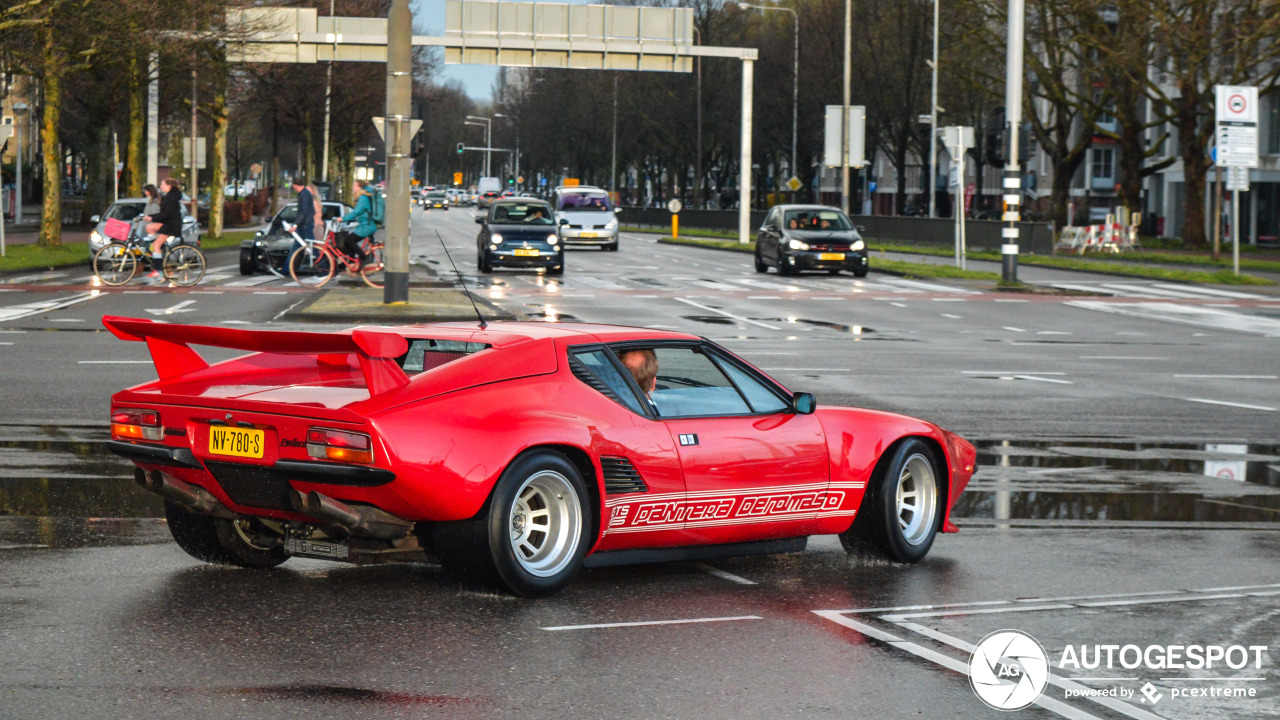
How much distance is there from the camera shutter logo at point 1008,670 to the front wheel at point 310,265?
25.8 metres

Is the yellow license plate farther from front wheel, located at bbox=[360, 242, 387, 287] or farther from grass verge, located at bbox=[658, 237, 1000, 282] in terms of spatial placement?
grass verge, located at bbox=[658, 237, 1000, 282]

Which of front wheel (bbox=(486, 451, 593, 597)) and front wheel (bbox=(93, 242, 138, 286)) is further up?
front wheel (bbox=(93, 242, 138, 286))

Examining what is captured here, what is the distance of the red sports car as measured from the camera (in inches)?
248

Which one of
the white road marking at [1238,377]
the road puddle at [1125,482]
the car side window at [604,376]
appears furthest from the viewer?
the white road marking at [1238,377]

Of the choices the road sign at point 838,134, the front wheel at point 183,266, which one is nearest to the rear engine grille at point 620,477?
the front wheel at point 183,266

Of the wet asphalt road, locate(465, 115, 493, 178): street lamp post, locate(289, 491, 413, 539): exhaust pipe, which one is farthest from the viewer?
locate(465, 115, 493, 178): street lamp post

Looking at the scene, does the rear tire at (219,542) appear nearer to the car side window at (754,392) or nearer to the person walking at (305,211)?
the car side window at (754,392)

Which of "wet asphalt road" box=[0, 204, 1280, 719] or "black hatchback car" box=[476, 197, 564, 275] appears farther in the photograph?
"black hatchback car" box=[476, 197, 564, 275]

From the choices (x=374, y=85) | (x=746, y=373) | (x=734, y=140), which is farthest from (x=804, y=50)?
(x=746, y=373)

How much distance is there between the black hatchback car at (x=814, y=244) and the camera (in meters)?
37.9

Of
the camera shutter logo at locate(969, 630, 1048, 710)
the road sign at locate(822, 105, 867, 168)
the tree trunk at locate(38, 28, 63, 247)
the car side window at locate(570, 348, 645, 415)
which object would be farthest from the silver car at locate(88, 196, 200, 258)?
the camera shutter logo at locate(969, 630, 1048, 710)

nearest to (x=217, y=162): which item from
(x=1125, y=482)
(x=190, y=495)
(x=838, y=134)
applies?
(x=838, y=134)

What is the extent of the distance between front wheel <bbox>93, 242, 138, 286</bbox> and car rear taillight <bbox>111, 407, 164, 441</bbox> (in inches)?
922

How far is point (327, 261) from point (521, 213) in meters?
7.74
